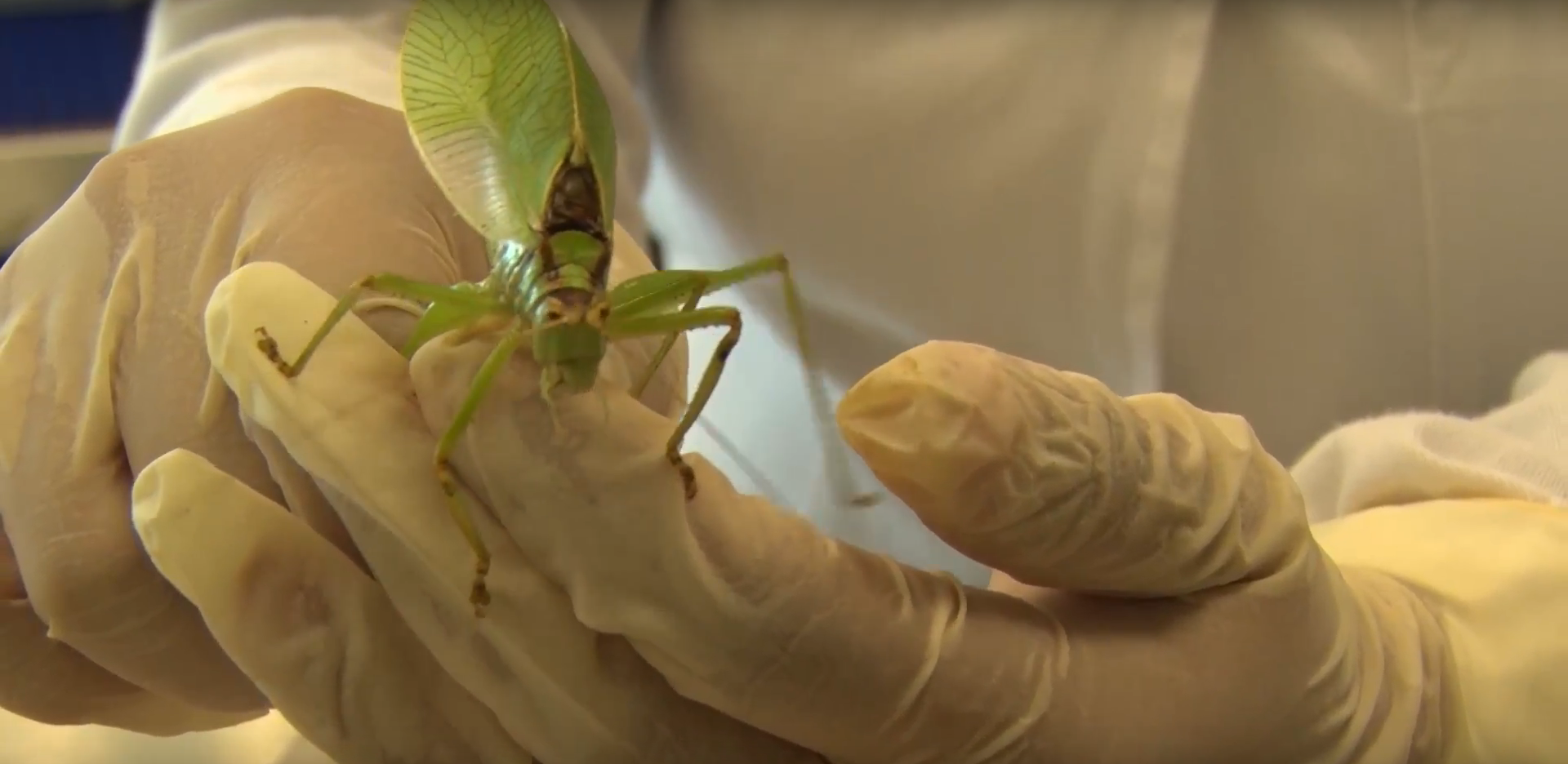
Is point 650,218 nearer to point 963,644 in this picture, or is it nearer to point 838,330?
point 838,330

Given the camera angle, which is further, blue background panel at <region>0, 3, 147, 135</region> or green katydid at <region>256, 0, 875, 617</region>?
blue background panel at <region>0, 3, 147, 135</region>

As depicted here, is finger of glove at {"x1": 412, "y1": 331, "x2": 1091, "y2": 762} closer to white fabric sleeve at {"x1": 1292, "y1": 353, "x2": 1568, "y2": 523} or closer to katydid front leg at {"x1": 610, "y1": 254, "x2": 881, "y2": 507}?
katydid front leg at {"x1": 610, "y1": 254, "x2": 881, "y2": 507}

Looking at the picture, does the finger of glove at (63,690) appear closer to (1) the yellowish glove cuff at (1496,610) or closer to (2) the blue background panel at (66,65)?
(1) the yellowish glove cuff at (1496,610)

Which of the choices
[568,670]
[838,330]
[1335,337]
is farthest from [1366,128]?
[568,670]

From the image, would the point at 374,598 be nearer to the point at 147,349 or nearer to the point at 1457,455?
the point at 147,349

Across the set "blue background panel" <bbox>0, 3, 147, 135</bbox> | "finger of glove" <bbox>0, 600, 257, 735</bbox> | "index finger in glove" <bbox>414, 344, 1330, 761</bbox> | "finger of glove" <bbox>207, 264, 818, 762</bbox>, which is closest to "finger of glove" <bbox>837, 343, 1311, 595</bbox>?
"index finger in glove" <bbox>414, 344, 1330, 761</bbox>

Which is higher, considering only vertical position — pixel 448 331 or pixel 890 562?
pixel 448 331

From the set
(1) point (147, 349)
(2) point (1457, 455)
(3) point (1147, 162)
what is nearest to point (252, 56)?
(1) point (147, 349)

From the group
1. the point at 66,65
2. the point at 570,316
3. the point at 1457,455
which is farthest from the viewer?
the point at 66,65
